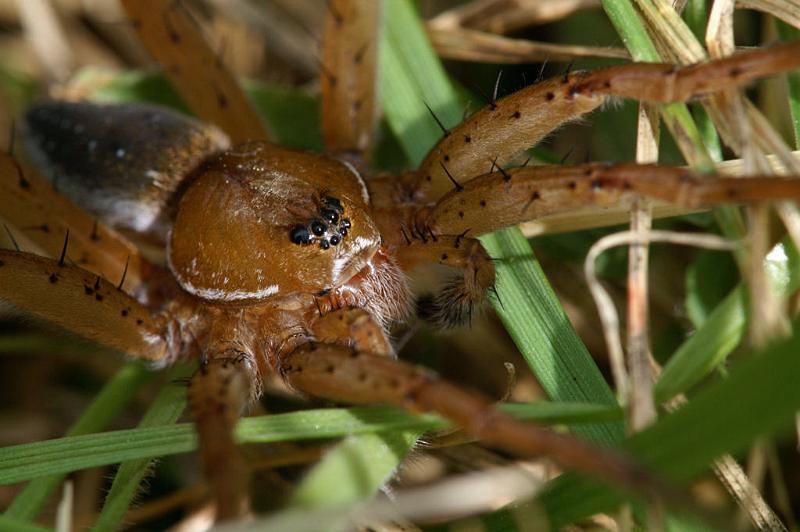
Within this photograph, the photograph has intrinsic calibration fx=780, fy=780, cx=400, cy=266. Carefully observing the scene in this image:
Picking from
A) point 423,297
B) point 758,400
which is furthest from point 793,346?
point 423,297

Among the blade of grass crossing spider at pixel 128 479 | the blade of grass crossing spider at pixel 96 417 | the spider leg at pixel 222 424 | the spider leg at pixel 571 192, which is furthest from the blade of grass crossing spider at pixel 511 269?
the blade of grass crossing spider at pixel 96 417

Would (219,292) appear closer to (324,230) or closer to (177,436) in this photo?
(324,230)

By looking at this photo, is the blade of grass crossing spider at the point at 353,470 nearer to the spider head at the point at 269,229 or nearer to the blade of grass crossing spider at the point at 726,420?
the blade of grass crossing spider at the point at 726,420

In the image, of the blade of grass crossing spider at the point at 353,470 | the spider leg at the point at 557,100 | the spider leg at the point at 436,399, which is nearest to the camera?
the spider leg at the point at 436,399

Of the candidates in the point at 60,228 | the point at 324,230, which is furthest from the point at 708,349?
the point at 60,228

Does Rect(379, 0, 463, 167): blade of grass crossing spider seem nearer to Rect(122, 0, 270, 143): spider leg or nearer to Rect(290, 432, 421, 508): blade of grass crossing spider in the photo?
Rect(122, 0, 270, 143): spider leg

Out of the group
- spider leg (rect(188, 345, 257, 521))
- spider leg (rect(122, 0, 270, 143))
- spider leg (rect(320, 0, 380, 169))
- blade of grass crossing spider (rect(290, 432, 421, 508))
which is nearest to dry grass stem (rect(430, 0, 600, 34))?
spider leg (rect(320, 0, 380, 169))
